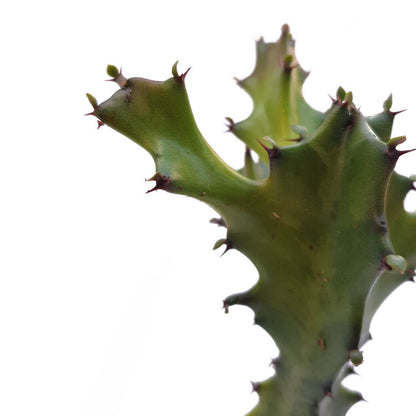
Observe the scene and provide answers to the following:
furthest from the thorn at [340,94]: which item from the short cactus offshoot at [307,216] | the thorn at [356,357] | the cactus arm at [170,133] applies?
the thorn at [356,357]

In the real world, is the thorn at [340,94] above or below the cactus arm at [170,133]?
above

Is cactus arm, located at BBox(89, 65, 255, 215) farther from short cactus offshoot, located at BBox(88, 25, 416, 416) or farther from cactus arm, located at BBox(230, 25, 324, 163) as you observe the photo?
cactus arm, located at BBox(230, 25, 324, 163)

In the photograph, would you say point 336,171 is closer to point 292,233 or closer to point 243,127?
point 292,233

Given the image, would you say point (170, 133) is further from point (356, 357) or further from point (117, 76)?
point (356, 357)

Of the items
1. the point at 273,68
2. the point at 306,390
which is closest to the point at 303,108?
the point at 273,68

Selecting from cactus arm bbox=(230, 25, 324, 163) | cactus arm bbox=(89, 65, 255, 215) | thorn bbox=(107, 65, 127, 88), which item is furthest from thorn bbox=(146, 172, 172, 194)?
cactus arm bbox=(230, 25, 324, 163)

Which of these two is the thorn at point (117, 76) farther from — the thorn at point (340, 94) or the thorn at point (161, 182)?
the thorn at point (340, 94)

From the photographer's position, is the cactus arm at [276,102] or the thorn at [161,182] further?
the cactus arm at [276,102]

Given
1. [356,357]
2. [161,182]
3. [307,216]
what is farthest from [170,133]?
[356,357]
